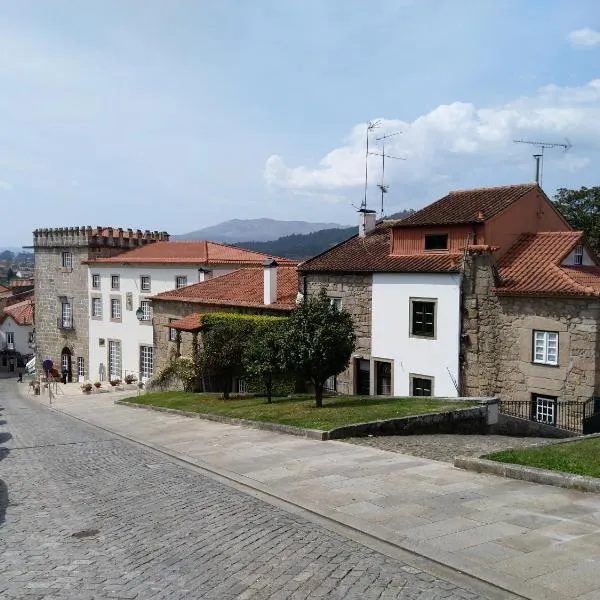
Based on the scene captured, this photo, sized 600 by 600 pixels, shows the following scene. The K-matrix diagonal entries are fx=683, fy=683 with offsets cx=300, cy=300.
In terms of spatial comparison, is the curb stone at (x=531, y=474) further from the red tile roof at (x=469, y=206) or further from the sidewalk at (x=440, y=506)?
the red tile roof at (x=469, y=206)

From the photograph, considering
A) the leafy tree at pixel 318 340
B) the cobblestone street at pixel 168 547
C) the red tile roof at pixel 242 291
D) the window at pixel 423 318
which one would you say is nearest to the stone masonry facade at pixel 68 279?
the red tile roof at pixel 242 291

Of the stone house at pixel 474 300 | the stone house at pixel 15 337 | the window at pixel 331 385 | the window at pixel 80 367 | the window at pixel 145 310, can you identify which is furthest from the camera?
the stone house at pixel 15 337

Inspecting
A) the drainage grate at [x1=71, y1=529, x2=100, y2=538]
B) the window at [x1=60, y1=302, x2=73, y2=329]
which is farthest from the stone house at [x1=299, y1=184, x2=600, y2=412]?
the window at [x1=60, y1=302, x2=73, y2=329]

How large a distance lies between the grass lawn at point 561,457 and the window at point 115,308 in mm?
37647

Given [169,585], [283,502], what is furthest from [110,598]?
[283,502]

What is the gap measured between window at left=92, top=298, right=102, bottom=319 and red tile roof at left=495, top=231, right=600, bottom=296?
3206cm

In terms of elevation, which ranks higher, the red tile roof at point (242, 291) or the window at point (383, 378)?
the red tile roof at point (242, 291)

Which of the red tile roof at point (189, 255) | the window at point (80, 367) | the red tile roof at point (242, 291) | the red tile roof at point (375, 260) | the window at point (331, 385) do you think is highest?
the red tile roof at point (189, 255)

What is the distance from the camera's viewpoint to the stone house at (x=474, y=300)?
21406 mm

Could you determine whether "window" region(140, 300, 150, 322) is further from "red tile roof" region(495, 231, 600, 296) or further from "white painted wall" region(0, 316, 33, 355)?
"white painted wall" region(0, 316, 33, 355)

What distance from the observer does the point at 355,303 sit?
88.1 feet

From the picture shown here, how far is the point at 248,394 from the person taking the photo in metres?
27.2

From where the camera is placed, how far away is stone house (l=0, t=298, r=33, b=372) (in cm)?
6619

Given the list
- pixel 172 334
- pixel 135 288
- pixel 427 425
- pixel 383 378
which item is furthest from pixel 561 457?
pixel 135 288
